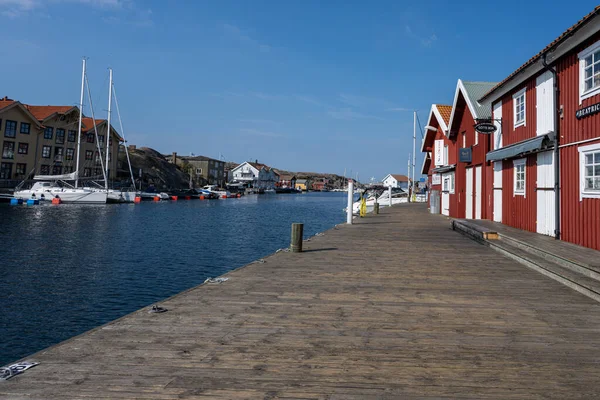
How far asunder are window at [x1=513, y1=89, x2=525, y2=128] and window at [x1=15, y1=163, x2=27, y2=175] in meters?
64.3

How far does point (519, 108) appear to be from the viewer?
15531mm

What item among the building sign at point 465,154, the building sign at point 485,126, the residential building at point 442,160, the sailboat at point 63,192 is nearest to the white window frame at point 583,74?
the building sign at point 485,126

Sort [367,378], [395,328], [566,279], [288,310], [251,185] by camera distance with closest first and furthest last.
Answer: [367,378]
[395,328]
[288,310]
[566,279]
[251,185]

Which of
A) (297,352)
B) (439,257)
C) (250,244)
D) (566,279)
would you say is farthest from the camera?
(250,244)

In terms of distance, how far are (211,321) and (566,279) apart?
655cm

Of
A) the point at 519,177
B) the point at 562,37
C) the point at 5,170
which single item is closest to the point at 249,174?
the point at 5,170

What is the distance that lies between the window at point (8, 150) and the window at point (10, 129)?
119cm

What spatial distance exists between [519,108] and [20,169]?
213ft

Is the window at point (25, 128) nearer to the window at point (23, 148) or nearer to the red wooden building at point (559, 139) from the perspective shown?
the window at point (23, 148)

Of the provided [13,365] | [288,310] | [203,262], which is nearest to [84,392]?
[13,365]

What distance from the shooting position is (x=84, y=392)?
3.54m

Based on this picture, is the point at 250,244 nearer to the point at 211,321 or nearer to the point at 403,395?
the point at 211,321

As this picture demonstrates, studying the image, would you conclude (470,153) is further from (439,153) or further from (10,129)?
(10,129)

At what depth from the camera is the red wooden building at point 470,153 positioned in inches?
810
